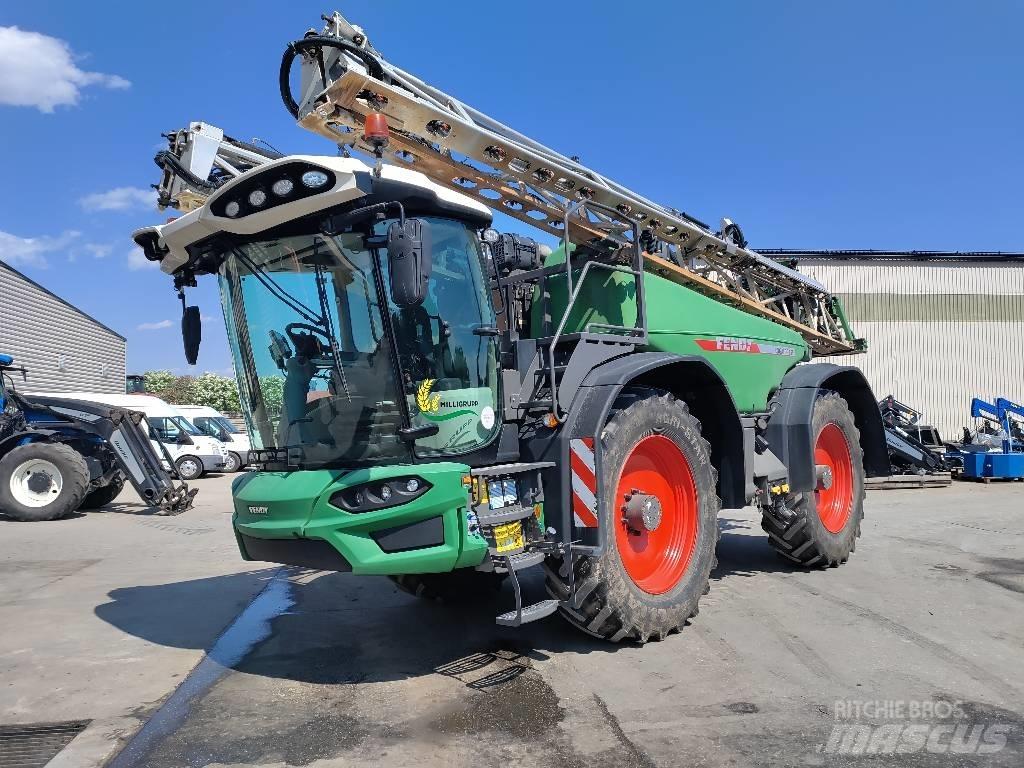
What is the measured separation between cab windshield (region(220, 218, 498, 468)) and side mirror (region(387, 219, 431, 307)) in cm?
34

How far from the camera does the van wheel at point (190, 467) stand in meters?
21.0

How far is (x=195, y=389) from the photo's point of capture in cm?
5056

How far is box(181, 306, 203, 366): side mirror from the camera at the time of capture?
5020mm

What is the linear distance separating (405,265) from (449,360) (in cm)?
78

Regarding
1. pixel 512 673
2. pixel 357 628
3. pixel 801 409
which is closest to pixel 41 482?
pixel 357 628

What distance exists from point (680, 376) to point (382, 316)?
8.09 feet

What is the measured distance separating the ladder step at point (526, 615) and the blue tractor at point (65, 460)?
33.8 ft

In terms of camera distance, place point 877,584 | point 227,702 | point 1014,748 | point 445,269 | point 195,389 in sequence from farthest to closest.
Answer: point 195,389 < point 877,584 < point 445,269 < point 227,702 < point 1014,748

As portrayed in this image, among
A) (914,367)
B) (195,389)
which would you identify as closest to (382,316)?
(914,367)

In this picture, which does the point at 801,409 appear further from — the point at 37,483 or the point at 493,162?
the point at 37,483

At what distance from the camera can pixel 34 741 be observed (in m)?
3.58

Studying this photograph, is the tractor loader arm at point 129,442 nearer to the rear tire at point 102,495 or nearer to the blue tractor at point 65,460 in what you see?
the blue tractor at point 65,460

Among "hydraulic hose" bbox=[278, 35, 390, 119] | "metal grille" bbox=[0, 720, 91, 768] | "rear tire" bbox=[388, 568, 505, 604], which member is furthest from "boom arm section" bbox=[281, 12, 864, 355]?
"metal grille" bbox=[0, 720, 91, 768]

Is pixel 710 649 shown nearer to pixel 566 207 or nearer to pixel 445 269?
pixel 445 269
